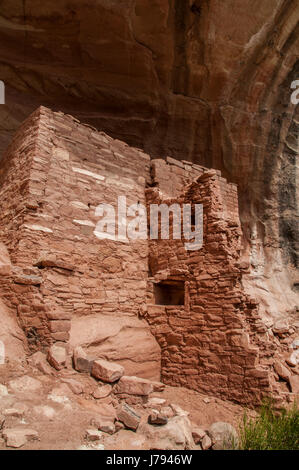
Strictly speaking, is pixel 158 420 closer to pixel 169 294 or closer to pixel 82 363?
pixel 82 363

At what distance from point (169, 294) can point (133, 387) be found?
8.29 feet

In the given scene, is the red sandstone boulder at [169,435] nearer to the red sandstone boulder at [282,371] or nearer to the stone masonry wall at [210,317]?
the stone masonry wall at [210,317]

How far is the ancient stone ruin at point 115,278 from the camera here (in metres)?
4.36

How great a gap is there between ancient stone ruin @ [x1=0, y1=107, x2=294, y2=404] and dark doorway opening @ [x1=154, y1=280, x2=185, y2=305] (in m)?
0.02

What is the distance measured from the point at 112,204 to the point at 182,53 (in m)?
5.09

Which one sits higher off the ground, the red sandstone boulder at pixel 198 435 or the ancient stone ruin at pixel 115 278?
the ancient stone ruin at pixel 115 278

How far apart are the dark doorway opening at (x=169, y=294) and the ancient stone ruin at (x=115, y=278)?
2cm

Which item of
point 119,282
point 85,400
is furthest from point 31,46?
point 85,400

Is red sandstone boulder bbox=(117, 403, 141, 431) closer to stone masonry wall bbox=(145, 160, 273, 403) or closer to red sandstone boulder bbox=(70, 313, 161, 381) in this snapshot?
red sandstone boulder bbox=(70, 313, 161, 381)

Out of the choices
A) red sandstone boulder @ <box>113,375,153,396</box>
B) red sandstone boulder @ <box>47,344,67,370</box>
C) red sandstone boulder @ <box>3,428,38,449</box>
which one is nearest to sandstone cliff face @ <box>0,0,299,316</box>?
red sandstone boulder @ <box>113,375,153,396</box>

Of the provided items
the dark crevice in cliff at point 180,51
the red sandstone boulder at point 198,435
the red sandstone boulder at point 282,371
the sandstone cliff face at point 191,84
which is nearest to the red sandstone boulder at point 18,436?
the red sandstone boulder at point 198,435

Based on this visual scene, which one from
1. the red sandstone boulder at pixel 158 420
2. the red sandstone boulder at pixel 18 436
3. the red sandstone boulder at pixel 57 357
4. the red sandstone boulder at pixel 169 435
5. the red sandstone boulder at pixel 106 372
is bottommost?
the red sandstone boulder at pixel 169 435
